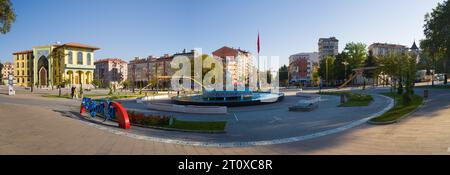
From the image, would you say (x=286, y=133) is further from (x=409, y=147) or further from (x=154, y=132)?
(x=154, y=132)

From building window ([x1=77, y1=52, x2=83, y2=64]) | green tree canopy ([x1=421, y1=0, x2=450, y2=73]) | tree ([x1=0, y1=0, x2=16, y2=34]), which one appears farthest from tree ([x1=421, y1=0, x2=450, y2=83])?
building window ([x1=77, y1=52, x2=83, y2=64])

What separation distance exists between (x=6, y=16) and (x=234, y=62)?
11408 centimetres

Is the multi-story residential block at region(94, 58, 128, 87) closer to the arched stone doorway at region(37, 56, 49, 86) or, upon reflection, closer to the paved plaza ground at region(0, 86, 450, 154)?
the arched stone doorway at region(37, 56, 49, 86)

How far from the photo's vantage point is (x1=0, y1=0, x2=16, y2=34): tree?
19328 mm

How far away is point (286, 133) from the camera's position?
11617 mm

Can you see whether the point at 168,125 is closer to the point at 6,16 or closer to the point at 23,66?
the point at 6,16

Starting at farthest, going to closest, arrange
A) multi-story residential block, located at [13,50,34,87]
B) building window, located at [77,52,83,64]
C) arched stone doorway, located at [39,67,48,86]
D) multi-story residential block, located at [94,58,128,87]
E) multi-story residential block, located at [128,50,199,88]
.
→ multi-story residential block, located at [94,58,128,87], multi-story residential block, located at [128,50,199,88], multi-story residential block, located at [13,50,34,87], arched stone doorway, located at [39,67,48,86], building window, located at [77,52,83,64]

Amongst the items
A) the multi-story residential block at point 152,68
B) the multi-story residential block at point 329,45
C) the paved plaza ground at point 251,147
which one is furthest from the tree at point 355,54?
the paved plaza ground at point 251,147

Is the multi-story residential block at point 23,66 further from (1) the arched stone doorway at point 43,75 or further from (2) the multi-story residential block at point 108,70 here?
(2) the multi-story residential block at point 108,70

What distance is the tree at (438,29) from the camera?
39722 mm

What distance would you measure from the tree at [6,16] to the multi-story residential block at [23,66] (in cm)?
10672

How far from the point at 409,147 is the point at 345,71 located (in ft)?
233

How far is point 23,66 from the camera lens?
107 meters

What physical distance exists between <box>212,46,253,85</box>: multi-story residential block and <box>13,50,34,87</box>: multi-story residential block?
280 feet
